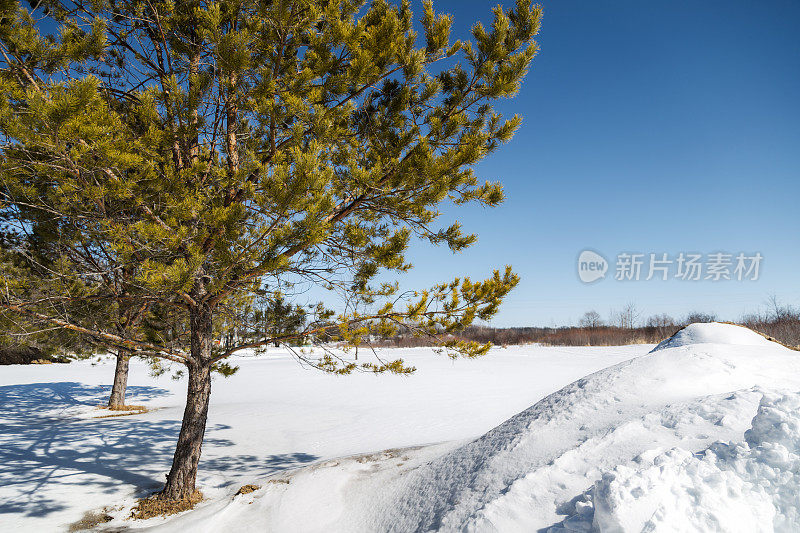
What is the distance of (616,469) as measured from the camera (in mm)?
2131

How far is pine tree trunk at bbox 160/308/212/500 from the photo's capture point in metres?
4.29

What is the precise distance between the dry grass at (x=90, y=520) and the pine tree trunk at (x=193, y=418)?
504 mm

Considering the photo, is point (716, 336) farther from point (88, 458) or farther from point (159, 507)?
point (88, 458)

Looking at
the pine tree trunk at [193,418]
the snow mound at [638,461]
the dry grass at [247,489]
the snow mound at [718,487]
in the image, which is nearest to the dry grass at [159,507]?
the pine tree trunk at [193,418]

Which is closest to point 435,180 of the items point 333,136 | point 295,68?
point 333,136

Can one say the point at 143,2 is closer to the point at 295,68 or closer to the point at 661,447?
the point at 295,68

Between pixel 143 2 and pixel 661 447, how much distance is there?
18.6ft

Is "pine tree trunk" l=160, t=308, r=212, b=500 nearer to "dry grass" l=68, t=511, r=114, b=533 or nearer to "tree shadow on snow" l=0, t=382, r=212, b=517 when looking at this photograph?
"dry grass" l=68, t=511, r=114, b=533

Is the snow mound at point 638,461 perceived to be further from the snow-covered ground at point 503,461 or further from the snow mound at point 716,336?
the snow mound at point 716,336

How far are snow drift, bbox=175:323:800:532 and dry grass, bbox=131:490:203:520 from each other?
66cm

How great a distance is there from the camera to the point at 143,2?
3857 mm

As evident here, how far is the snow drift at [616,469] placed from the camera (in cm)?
190

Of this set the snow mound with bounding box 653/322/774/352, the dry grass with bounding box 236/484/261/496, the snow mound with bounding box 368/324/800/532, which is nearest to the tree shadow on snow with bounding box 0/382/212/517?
the dry grass with bounding box 236/484/261/496

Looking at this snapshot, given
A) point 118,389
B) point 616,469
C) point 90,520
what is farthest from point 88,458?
point 616,469
